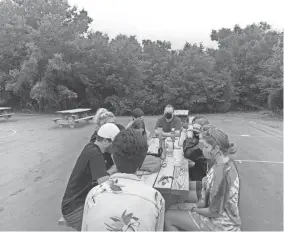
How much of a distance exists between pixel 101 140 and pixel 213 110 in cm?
2009

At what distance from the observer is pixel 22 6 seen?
21.2 meters

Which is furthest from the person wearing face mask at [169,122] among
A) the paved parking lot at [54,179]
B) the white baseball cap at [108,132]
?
the white baseball cap at [108,132]

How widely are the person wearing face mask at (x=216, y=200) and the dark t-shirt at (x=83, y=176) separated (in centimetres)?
73

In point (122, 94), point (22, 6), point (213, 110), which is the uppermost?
point (22, 6)

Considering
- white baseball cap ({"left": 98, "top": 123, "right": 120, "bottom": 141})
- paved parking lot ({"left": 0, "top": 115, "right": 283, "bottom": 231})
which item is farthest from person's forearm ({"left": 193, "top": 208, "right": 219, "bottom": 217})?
paved parking lot ({"left": 0, "top": 115, "right": 283, "bottom": 231})

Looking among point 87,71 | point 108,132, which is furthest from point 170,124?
point 87,71

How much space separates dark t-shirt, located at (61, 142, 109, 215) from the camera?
2469 millimetres

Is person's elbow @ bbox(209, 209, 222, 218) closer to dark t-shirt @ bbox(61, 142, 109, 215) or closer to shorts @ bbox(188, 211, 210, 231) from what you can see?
shorts @ bbox(188, 211, 210, 231)

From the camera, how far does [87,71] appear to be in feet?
66.3

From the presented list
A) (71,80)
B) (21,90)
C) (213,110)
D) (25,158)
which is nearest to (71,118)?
(25,158)

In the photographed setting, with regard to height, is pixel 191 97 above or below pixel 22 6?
below

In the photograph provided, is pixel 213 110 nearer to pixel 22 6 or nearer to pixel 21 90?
pixel 21 90

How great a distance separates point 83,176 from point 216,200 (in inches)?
44.7

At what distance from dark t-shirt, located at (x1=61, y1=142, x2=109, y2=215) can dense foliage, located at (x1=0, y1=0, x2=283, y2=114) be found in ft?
54.7
